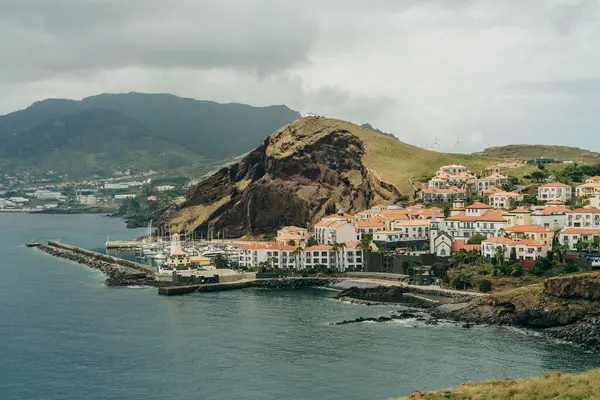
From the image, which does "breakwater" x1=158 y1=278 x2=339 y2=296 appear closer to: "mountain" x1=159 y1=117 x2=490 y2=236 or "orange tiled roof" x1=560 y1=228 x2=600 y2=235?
"orange tiled roof" x1=560 y1=228 x2=600 y2=235

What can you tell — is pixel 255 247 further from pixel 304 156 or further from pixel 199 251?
pixel 304 156

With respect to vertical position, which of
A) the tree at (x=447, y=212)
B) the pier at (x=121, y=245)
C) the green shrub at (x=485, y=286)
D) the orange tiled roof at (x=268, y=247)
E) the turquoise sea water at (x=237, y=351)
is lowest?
the turquoise sea water at (x=237, y=351)

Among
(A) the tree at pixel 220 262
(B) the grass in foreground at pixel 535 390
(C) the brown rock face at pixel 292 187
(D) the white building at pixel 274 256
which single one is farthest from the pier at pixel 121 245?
(B) the grass in foreground at pixel 535 390

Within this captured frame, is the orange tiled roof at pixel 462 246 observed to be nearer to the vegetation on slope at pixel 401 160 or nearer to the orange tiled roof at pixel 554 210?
the orange tiled roof at pixel 554 210

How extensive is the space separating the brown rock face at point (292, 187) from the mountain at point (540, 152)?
45.3 metres

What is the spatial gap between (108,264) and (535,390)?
9342cm

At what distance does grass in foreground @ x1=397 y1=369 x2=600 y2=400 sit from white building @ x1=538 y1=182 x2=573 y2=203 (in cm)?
8061

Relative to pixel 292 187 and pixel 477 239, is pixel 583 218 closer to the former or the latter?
pixel 477 239

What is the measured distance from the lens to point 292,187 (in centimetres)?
14825

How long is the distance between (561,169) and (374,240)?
2035 inches

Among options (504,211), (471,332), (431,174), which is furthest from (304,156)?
(471,332)

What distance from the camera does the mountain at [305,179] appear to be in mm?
143625

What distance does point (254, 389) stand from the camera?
51750 millimetres

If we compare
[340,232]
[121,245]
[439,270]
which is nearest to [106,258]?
[121,245]
